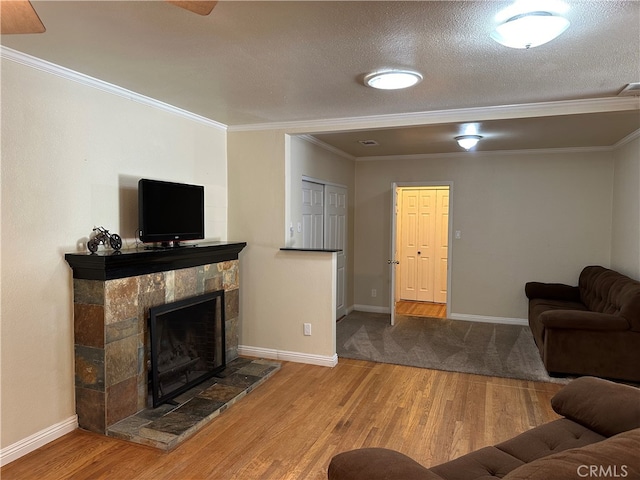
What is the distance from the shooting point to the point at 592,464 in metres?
1.08

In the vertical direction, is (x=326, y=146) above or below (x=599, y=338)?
above

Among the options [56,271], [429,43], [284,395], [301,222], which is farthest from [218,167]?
[429,43]

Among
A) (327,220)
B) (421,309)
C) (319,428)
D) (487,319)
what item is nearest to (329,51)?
(319,428)

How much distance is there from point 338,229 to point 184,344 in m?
3.06

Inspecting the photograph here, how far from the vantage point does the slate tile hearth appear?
279 cm

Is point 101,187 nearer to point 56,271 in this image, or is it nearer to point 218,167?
point 56,271

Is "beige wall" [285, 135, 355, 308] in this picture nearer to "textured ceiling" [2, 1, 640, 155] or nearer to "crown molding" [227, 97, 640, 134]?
"crown molding" [227, 97, 640, 134]

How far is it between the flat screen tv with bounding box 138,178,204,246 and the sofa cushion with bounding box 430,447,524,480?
2509 mm

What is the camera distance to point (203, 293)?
150 inches

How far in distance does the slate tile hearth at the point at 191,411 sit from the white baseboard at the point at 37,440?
0.29 meters

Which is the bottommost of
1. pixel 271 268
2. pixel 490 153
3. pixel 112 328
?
pixel 112 328

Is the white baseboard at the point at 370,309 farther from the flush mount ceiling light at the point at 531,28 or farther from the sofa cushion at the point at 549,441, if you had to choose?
the flush mount ceiling light at the point at 531,28


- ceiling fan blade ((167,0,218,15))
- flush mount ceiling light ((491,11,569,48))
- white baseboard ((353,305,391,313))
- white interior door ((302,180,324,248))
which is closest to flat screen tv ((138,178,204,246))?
white interior door ((302,180,324,248))

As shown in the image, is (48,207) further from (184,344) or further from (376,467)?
(376,467)
